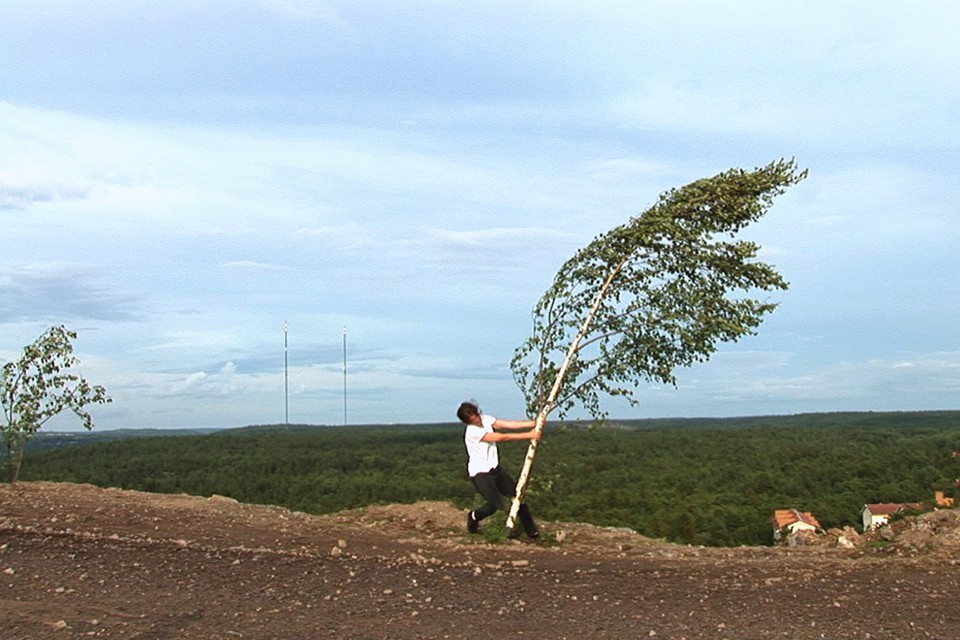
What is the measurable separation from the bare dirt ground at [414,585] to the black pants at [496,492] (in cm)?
55

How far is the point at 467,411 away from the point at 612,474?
179 feet

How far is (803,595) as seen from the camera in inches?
412

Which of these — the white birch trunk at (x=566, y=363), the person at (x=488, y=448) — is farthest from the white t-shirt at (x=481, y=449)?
the white birch trunk at (x=566, y=363)

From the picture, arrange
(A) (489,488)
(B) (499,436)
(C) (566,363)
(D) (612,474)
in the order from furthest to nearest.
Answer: (D) (612,474) → (C) (566,363) → (A) (489,488) → (B) (499,436)

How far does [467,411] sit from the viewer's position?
13539mm

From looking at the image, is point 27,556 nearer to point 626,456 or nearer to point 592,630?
point 592,630

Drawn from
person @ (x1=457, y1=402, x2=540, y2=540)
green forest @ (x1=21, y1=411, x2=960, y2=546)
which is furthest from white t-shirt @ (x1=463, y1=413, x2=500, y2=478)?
green forest @ (x1=21, y1=411, x2=960, y2=546)

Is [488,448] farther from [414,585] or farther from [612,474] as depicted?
[612,474]

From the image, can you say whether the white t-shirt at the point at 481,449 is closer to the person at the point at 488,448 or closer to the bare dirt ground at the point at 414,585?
the person at the point at 488,448

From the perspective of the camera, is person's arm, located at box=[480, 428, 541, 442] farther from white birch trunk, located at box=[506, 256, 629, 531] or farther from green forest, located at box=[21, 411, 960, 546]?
green forest, located at box=[21, 411, 960, 546]

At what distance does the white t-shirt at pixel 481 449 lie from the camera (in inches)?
533

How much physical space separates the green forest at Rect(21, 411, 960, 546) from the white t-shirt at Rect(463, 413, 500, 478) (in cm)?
292

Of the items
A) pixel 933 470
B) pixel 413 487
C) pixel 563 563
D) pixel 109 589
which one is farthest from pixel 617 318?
pixel 933 470

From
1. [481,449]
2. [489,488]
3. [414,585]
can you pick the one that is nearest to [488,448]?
[481,449]
